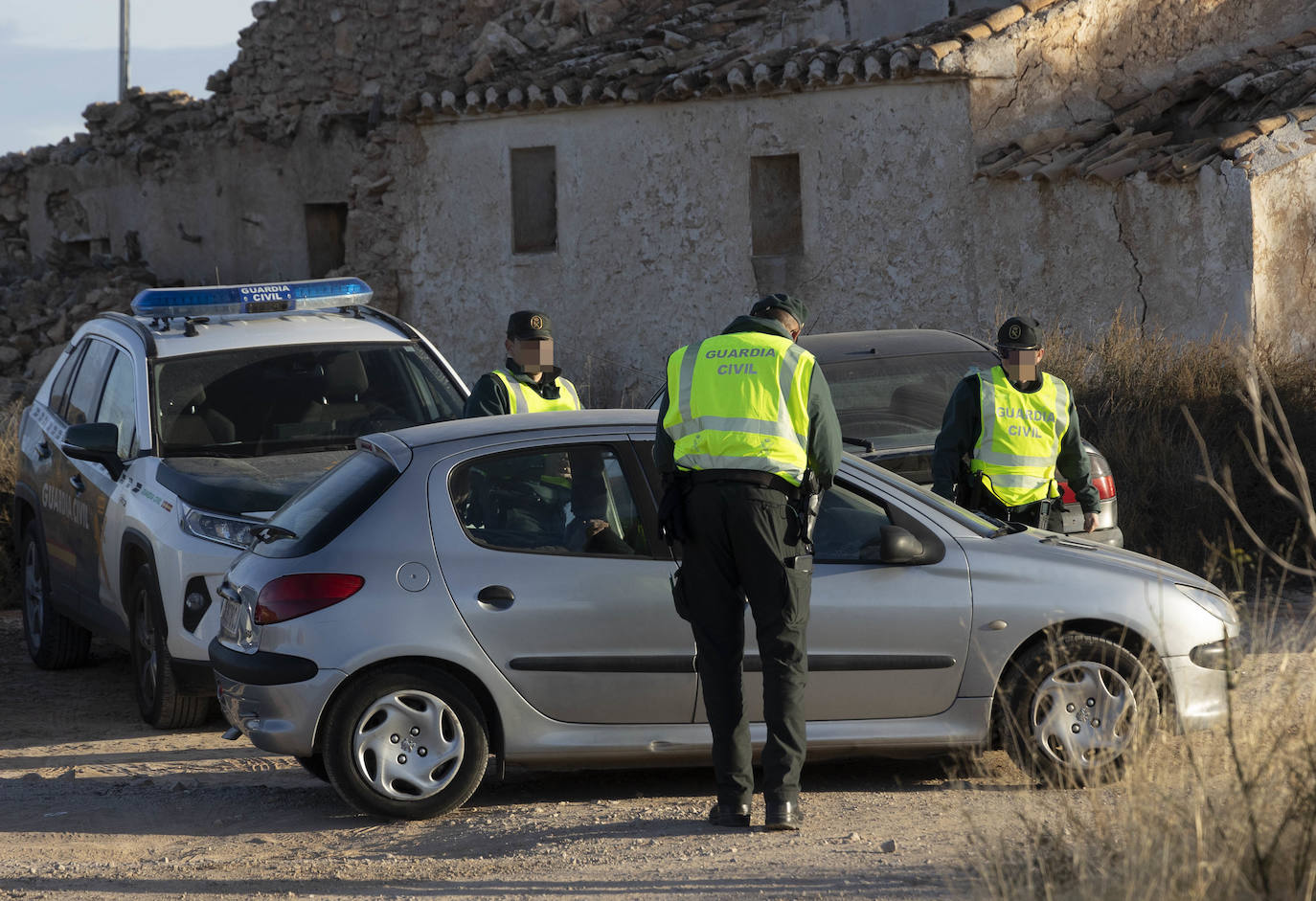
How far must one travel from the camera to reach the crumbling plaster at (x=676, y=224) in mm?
15031

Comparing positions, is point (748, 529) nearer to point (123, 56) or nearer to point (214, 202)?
point (214, 202)

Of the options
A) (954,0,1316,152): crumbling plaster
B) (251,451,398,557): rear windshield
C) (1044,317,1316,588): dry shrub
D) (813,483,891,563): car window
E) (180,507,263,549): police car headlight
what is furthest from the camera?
(954,0,1316,152): crumbling plaster

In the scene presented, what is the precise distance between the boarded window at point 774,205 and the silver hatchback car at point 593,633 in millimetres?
10701

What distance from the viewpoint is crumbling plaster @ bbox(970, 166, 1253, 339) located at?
43.4ft

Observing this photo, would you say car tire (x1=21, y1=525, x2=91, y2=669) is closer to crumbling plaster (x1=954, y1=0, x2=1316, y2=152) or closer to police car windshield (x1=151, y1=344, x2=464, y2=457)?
police car windshield (x1=151, y1=344, x2=464, y2=457)

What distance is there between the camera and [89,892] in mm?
4836

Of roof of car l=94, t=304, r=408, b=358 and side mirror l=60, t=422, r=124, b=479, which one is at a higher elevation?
roof of car l=94, t=304, r=408, b=358

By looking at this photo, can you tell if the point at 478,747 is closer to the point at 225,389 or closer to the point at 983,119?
the point at 225,389

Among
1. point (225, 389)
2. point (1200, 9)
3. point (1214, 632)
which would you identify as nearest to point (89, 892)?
point (225, 389)

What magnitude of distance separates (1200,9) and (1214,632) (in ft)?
39.0

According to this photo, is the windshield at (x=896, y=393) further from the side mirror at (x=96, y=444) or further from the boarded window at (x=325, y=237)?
the boarded window at (x=325, y=237)

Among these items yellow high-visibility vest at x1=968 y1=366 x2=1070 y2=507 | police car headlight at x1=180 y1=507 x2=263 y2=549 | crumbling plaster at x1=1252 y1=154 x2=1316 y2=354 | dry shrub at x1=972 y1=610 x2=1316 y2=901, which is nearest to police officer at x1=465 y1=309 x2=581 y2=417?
police car headlight at x1=180 y1=507 x2=263 y2=549

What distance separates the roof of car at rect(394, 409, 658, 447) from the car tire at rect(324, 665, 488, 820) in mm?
875

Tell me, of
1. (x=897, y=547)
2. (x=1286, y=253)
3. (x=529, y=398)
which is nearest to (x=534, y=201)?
(x=1286, y=253)
